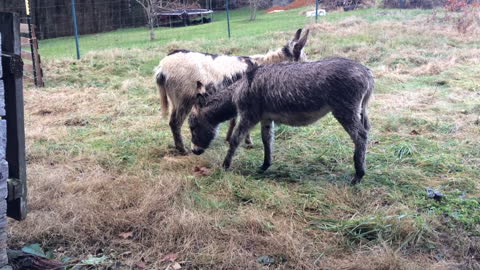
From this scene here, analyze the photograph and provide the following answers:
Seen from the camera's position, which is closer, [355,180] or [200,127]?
[355,180]

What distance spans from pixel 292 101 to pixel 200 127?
119cm

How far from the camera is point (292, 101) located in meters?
4.48

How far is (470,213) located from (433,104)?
3883mm

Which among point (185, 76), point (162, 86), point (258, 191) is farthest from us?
point (162, 86)

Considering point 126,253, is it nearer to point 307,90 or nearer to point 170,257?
point 170,257

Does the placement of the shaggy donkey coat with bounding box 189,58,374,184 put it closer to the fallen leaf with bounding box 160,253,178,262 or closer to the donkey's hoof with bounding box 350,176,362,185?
the donkey's hoof with bounding box 350,176,362,185

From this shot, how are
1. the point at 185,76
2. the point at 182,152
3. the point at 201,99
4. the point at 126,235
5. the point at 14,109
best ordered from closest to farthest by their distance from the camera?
1. the point at 14,109
2. the point at 126,235
3. the point at 201,99
4. the point at 185,76
5. the point at 182,152

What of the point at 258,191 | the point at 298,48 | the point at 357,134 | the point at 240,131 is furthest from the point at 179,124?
the point at 357,134

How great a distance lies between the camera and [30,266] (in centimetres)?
299

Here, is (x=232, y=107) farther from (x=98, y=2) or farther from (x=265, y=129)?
(x=98, y=2)

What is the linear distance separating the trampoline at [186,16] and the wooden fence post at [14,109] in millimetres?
19923

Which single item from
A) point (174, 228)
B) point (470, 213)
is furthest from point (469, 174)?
point (174, 228)

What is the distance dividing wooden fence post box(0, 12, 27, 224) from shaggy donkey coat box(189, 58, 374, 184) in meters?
2.28

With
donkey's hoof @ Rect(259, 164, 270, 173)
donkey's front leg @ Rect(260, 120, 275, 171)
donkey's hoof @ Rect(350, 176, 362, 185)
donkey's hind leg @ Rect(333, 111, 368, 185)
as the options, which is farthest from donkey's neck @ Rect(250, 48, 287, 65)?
donkey's hoof @ Rect(350, 176, 362, 185)
